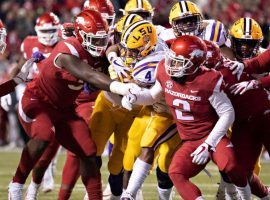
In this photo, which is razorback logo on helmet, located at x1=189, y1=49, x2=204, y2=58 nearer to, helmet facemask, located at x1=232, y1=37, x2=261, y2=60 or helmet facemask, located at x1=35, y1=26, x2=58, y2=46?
helmet facemask, located at x1=232, y1=37, x2=261, y2=60

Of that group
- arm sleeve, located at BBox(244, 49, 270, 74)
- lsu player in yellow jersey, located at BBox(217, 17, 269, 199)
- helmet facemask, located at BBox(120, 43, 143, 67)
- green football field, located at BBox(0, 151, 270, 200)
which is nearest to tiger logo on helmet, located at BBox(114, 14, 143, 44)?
helmet facemask, located at BBox(120, 43, 143, 67)

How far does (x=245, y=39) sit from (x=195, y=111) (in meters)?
0.95

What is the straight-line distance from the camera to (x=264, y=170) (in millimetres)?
10016

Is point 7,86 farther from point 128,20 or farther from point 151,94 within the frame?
point 151,94

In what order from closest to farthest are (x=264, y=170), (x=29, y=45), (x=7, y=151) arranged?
(x=29, y=45) → (x=264, y=170) → (x=7, y=151)

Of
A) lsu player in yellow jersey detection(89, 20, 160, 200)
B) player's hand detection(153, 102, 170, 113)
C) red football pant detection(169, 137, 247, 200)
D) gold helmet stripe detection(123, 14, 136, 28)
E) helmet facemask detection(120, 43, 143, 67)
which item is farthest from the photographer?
lsu player in yellow jersey detection(89, 20, 160, 200)

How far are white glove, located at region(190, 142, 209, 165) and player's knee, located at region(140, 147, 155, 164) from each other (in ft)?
2.06

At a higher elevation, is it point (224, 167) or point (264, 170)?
point (224, 167)

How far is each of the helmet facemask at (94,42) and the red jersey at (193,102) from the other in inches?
19.3

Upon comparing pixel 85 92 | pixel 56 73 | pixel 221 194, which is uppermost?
pixel 56 73

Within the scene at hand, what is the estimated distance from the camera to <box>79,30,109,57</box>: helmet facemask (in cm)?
605

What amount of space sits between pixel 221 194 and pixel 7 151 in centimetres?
653

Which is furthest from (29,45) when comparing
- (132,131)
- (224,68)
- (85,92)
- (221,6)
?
(221,6)

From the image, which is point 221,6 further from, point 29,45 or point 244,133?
point 244,133
